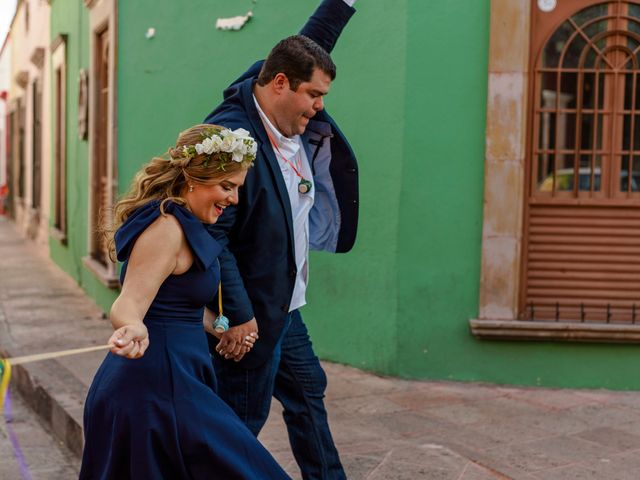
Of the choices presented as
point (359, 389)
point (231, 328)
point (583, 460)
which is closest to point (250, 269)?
point (231, 328)

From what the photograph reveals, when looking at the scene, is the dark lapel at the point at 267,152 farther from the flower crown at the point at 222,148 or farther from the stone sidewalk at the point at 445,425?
the stone sidewalk at the point at 445,425

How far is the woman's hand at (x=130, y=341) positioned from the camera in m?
2.84

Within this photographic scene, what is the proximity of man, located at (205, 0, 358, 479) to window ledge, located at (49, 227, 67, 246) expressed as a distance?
9201 mm

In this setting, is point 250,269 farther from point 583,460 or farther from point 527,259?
point 527,259

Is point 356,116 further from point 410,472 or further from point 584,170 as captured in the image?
point 410,472

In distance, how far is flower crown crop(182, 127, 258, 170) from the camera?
3150 mm

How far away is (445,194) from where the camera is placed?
6.43 metres

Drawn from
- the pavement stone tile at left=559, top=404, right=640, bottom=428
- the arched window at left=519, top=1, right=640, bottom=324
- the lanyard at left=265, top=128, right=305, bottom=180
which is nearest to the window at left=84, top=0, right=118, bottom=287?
the arched window at left=519, top=1, right=640, bottom=324

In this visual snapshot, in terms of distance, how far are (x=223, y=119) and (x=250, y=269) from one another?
0.54 m

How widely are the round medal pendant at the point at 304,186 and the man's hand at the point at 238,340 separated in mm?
543

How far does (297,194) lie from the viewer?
368 cm

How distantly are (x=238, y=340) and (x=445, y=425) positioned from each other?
7.79 ft

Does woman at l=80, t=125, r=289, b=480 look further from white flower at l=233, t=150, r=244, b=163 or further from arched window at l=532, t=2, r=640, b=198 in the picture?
arched window at l=532, t=2, r=640, b=198

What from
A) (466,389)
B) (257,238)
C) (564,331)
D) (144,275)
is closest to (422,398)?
(466,389)
